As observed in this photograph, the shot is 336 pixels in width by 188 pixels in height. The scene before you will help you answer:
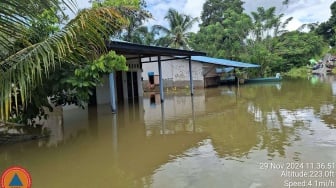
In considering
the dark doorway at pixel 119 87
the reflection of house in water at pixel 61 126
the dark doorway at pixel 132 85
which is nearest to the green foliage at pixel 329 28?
the dark doorway at pixel 132 85

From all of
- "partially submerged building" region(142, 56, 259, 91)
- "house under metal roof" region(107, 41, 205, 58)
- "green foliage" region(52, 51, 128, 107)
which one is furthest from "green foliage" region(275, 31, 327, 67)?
"green foliage" region(52, 51, 128, 107)

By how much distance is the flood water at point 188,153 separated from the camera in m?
4.95

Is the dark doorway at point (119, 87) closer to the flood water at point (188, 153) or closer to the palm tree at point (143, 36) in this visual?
the flood water at point (188, 153)

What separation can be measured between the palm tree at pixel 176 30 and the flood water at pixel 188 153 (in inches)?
1036

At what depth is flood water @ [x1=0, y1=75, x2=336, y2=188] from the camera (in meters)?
4.95

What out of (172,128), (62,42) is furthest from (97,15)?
(172,128)

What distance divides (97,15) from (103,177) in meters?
2.48

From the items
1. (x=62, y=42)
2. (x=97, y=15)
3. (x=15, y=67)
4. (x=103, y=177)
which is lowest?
(x=103, y=177)

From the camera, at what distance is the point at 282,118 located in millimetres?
10195

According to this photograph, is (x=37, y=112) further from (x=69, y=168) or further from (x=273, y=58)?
(x=273, y=58)

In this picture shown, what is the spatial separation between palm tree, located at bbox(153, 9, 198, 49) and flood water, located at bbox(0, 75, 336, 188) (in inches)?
1036

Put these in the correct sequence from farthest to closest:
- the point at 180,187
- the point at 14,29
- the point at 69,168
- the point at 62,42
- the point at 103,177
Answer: the point at 69,168
the point at 103,177
the point at 180,187
the point at 62,42
the point at 14,29

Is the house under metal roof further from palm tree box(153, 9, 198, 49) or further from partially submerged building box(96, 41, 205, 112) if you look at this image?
palm tree box(153, 9, 198, 49)

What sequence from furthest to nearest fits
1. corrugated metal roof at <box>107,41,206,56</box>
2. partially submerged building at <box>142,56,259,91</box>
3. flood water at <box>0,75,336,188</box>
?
partially submerged building at <box>142,56,259,91</box>, corrugated metal roof at <box>107,41,206,56</box>, flood water at <box>0,75,336,188</box>
